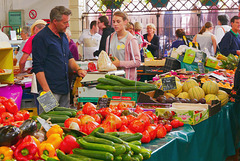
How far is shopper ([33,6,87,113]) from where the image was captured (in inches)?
158

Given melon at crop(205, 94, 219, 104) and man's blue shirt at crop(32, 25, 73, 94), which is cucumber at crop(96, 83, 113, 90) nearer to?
man's blue shirt at crop(32, 25, 73, 94)

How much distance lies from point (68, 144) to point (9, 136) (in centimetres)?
32

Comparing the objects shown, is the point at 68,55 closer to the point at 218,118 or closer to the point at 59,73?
the point at 59,73

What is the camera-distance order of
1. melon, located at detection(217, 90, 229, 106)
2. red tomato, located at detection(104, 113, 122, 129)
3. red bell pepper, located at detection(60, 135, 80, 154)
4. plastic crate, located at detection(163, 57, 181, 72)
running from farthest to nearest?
plastic crate, located at detection(163, 57, 181, 72)
melon, located at detection(217, 90, 229, 106)
red tomato, located at detection(104, 113, 122, 129)
red bell pepper, located at detection(60, 135, 80, 154)

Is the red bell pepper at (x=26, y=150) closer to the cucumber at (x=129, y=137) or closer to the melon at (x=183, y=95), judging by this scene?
the cucumber at (x=129, y=137)

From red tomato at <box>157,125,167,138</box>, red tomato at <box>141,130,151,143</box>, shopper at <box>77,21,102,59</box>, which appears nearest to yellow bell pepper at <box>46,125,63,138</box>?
red tomato at <box>141,130,151,143</box>

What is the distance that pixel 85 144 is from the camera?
1.94 meters

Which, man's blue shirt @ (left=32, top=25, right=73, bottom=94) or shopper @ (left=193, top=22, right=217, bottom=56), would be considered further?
shopper @ (left=193, top=22, right=217, bottom=56)

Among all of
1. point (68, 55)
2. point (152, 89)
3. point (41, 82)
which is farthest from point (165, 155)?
point (68, 55)

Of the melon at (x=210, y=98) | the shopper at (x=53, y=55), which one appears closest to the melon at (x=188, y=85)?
the melon at (x=210, y=98)

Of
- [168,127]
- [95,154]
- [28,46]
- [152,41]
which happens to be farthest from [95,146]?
[152,41]

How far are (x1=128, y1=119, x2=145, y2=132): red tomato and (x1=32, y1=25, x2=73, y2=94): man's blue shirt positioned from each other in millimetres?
1792

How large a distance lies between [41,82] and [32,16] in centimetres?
789

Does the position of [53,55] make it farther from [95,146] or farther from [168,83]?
[95,146]
